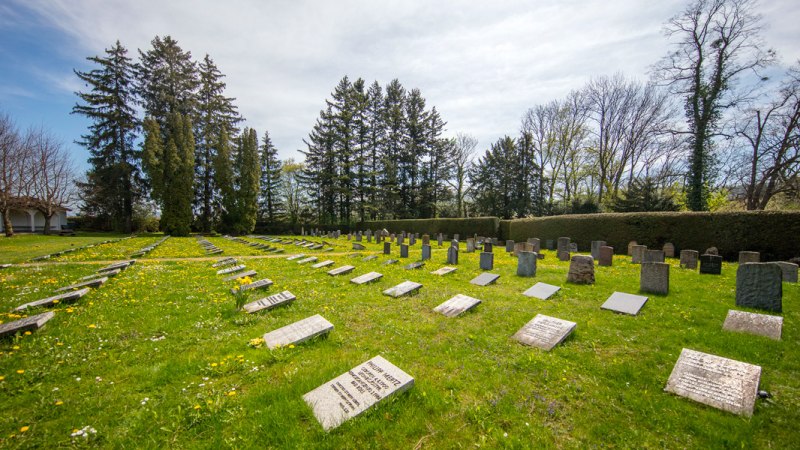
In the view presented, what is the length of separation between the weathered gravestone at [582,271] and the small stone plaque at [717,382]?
13.1 ft

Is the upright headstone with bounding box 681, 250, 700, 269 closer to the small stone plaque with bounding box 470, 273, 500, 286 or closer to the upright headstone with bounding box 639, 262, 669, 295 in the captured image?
the upright headstone with bounding box 639, 262, 669, 295

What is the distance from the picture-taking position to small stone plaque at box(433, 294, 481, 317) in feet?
17.2

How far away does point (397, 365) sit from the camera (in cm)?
357

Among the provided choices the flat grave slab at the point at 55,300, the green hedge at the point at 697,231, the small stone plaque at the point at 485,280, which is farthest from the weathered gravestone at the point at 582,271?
the flat grave slab at the point at 55,300

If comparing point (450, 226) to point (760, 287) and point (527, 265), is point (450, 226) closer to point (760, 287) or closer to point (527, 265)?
point (527, 265)

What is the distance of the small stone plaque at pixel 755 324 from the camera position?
402cm

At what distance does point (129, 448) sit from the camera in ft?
7.52

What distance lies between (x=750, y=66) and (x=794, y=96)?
136 inches

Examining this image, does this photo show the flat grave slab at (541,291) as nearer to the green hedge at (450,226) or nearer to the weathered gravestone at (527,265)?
the weathered gravestone at (527,265)

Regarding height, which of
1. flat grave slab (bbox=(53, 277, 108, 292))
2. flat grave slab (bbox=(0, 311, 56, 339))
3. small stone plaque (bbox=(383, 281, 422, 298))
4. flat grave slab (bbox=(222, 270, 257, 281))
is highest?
flat grave slab (bbox=(53, 277, 108, 292))

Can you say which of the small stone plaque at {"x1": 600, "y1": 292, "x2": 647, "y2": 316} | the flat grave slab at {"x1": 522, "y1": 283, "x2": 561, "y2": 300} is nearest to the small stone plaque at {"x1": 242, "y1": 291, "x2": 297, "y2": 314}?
the flat grave slab at {"x1": 522, "y1": 283, "x2": 561, "y2": 300}

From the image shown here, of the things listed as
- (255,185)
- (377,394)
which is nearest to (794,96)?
(377,394)

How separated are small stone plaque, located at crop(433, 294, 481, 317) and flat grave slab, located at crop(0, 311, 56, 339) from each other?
19.5ft

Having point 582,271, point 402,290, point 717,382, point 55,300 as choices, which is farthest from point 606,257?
point 55,300
